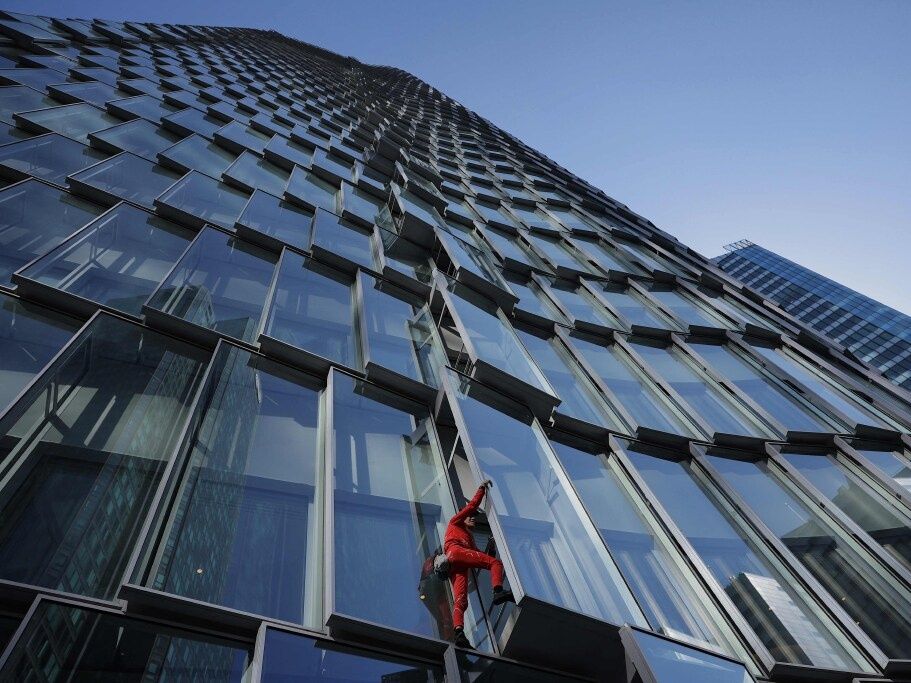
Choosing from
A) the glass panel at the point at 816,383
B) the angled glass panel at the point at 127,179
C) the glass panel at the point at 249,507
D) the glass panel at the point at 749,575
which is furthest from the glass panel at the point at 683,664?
the angled glass panel at the point at 127,179

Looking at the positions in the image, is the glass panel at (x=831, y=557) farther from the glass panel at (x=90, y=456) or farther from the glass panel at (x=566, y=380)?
the glass panel at (x=90, y=456)

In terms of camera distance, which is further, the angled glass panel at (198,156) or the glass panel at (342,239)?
the angled glass panel at (198,156)

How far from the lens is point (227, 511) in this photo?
4973 millimetres

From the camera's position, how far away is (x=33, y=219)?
810 cm

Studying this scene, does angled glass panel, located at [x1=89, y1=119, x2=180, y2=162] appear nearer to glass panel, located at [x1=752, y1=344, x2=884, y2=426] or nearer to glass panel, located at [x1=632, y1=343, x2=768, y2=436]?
glass panel, located at [x1=632, y1=343, x2=768, y2=436]

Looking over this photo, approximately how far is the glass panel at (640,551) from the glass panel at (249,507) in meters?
3.85

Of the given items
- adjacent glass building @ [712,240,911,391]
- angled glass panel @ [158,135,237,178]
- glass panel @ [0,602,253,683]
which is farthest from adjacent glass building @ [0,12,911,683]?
adjacent glass building @ [712,240,911,391]

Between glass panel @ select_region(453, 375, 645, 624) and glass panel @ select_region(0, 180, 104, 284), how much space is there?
584 cm

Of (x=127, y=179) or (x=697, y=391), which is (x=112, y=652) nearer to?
(x=127, y=179)

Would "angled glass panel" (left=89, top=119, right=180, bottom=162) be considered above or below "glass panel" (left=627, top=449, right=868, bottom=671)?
below

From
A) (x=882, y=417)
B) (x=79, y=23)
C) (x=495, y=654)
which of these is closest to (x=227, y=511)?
(x=495, y=654)

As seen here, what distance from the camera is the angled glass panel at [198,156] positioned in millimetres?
13008

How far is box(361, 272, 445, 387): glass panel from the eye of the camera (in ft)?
28.6

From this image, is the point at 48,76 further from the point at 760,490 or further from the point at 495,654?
the point at 760,490
